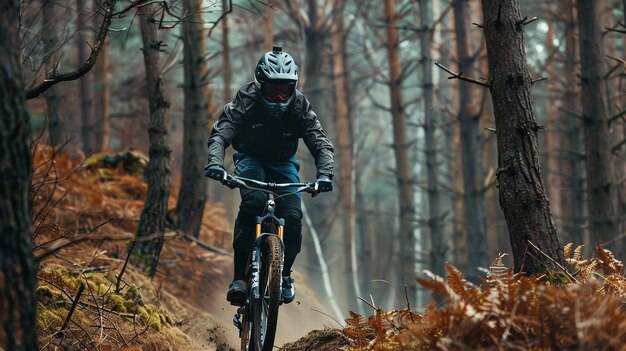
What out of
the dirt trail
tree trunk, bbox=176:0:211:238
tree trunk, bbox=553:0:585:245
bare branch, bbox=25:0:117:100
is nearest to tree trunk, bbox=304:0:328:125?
tree trunk, bbox=553:0:585:245

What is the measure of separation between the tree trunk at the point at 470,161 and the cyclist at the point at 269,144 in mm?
11634

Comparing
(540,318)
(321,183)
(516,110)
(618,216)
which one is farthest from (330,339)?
(618,216)

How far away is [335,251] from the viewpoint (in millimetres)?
41438

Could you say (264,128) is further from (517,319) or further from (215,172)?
(517,319)

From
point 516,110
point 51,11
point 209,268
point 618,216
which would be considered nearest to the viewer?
point 516,110

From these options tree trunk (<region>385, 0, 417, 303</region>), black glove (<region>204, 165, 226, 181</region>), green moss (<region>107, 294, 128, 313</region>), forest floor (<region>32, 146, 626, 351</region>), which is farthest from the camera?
tree trunk (<region>385, 0, 417, 303</region>)

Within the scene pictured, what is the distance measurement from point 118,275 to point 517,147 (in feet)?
13.1

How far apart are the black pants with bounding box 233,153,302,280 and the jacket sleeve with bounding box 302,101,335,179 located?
0.29 meters

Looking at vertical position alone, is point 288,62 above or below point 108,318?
above

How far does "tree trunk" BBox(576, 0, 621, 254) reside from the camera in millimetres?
12055

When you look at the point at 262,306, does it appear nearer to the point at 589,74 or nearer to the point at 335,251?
the point at 589,74

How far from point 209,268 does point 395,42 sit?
10888 millimetres

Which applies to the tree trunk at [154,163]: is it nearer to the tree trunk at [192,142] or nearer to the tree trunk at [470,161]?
the tree trunk at [192,142]

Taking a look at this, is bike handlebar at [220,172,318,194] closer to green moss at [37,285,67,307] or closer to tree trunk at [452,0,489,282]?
green moss at [37,285,67,307]
